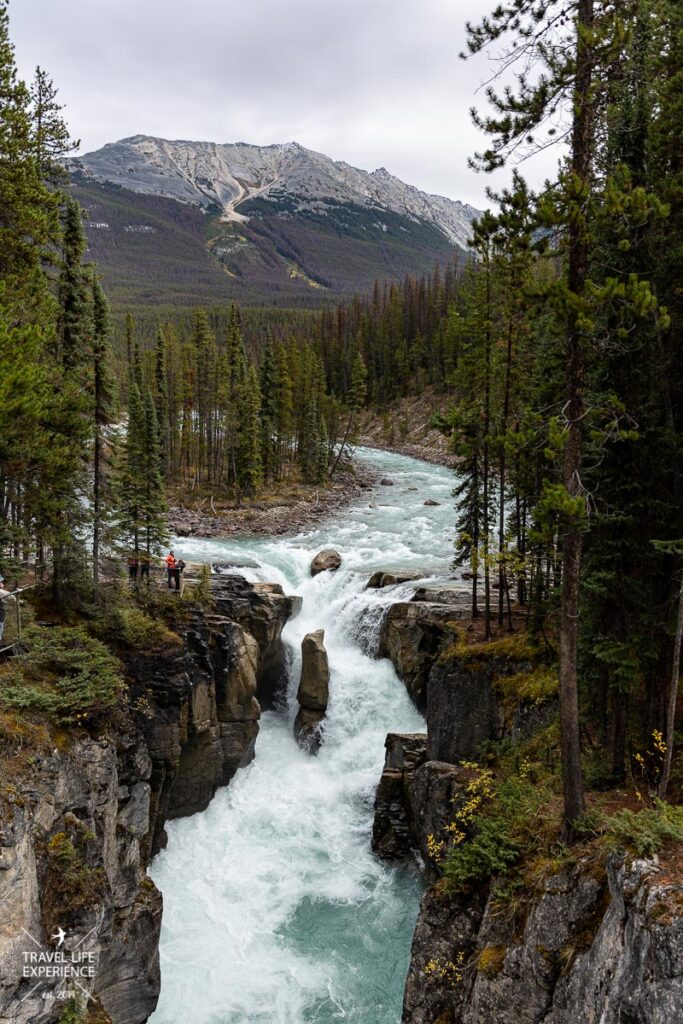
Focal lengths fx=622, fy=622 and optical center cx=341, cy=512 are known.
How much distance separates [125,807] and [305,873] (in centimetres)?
674

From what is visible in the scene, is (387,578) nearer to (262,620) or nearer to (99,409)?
(262,620)

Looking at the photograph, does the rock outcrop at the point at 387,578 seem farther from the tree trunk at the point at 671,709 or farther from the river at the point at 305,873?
the tree trunk at the point at 671,709

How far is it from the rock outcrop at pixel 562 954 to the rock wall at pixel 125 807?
7153 mm

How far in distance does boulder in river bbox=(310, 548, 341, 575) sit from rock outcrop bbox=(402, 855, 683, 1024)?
2248cm

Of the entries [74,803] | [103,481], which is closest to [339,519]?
[103,481]

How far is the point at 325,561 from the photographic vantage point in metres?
36.2

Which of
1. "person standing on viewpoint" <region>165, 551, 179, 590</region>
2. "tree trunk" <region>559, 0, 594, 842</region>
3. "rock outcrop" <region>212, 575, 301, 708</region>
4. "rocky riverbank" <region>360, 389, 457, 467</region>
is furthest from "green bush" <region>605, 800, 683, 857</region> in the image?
"rocky riverbank" <region>360, 389, 457, 467</region>

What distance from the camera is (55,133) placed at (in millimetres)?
20109

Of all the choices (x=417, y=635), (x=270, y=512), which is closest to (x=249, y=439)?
(x=270, y=512)

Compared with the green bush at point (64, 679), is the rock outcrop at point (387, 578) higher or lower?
lower

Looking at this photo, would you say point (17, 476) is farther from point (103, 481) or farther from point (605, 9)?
point (605, 9)

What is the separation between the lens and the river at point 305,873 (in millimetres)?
16766

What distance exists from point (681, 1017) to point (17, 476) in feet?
62.5

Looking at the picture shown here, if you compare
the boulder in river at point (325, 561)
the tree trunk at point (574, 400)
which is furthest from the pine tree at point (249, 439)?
the tree trunk at point (574, 400)
